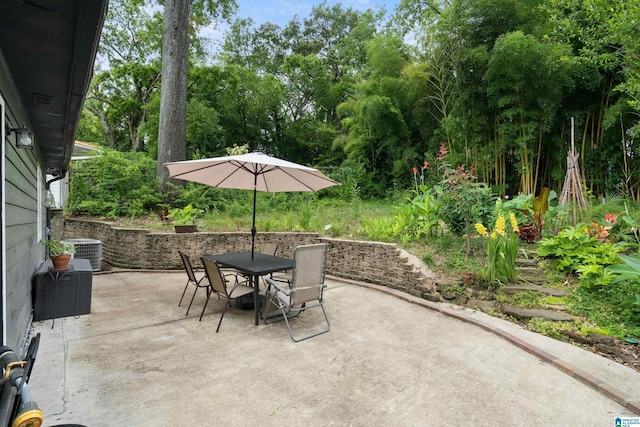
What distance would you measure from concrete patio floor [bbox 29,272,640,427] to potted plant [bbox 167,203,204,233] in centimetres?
250

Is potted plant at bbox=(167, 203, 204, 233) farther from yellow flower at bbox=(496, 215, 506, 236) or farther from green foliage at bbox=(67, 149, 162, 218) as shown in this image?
yellow flower at bbox=(496, 215, 506, 236)

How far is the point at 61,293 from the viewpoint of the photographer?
3.48 meters

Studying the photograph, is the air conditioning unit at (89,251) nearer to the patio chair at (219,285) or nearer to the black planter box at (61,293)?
the black planter box at (61,293)

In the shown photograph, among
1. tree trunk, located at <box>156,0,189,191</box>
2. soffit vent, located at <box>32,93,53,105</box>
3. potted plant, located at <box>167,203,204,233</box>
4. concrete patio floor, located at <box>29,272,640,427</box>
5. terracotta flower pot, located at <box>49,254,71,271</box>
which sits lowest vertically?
concrete patio floor, located at <box>29,272,640,427</box>

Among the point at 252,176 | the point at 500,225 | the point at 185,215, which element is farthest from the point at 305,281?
the point at 185,215

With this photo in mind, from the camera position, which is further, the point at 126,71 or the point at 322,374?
the point at 126,71

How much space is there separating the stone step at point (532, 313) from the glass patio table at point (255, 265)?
2.32 meters

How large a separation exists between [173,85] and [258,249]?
4368 mm

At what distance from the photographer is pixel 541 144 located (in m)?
6.87

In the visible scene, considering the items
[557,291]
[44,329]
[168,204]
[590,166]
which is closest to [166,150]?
[168,204]

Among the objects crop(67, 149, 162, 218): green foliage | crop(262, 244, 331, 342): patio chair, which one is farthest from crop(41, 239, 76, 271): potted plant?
crop(67, 149, 162, 218): green foliage

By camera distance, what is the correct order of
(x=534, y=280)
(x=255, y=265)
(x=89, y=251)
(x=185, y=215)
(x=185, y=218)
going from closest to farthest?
(x=255, y=265) < (x=534, y=280) < (x=89, y=251) < (x=185, y=218) < (x=185, y=215)

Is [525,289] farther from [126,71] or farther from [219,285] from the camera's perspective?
[126,71]

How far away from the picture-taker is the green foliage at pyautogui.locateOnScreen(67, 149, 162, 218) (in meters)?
7.46
